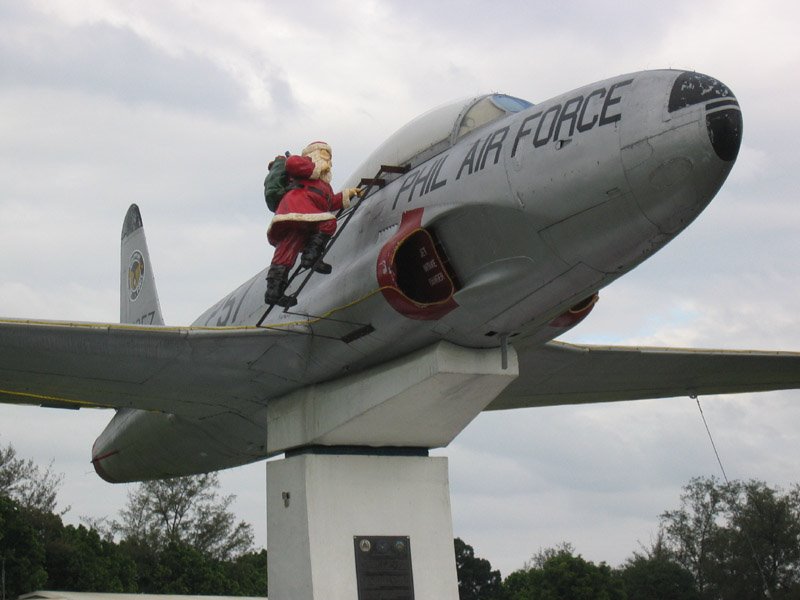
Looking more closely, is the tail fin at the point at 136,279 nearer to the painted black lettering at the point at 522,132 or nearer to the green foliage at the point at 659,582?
the painted black lettering at the point at 522,132

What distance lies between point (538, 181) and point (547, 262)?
2.37 ft

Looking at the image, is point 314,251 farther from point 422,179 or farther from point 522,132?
point 522,132

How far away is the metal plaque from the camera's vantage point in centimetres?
1006

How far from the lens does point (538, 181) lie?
8422 mm

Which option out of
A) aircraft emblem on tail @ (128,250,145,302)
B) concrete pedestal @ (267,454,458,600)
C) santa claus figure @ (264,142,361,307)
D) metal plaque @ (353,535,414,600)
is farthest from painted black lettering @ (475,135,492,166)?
aircraft emblem on tail @ (128,250,145,302)

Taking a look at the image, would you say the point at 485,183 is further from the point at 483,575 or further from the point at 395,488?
the point at 483,575

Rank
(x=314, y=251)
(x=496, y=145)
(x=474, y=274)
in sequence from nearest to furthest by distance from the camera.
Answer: (x=496, y=145) < (x=474, y=274) < (x=314, y=251)

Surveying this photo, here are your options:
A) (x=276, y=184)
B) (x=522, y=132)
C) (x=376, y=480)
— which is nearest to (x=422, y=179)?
(x=522, y=132)

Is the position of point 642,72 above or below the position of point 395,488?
above

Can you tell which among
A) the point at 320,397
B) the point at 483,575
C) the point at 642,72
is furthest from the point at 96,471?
the point at 483,575

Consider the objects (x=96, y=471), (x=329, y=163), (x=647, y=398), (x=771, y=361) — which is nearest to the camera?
(x=329, y=163)

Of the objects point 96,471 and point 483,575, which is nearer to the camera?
point 96,471

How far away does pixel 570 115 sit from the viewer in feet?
27.5

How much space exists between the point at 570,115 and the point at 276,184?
10.2 ft
